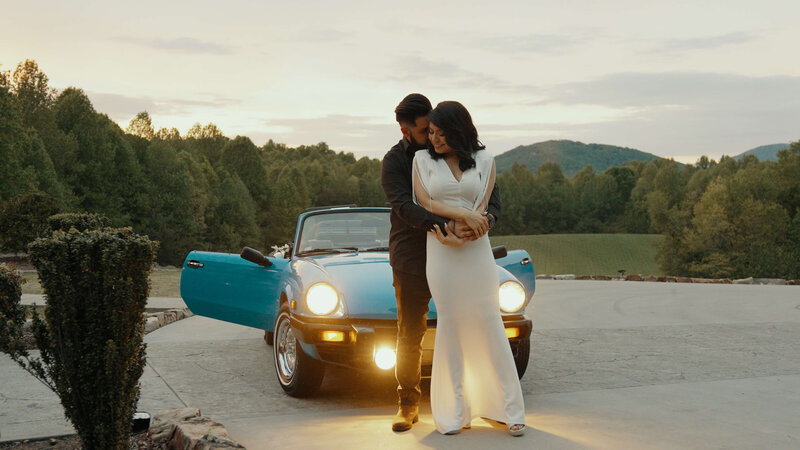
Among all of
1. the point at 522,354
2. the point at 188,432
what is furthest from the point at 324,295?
the point at 522,354

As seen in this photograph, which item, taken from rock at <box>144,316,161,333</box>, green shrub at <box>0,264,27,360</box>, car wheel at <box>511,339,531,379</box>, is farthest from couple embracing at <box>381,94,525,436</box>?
rock at <box>144,316,161,333</box>

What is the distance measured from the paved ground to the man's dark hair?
1.93 meters

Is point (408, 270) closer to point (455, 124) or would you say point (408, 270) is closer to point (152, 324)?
point (455, 124)

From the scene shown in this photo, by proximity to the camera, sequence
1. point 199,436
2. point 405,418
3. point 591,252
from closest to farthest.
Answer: point 199,436 < point 405,418 < point 591,252

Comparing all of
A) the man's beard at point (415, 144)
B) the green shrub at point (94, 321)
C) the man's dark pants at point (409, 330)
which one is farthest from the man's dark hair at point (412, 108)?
the green shrub at point (94, 321)

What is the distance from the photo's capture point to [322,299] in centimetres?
560

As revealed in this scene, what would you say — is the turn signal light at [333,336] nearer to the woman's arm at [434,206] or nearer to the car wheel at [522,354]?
the woman's arm at [434,206]

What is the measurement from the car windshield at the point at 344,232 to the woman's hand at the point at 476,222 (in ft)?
7.71

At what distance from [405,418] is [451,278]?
0.93m

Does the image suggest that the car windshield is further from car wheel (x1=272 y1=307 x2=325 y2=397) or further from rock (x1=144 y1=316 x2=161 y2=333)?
rock (x1=144 y1=316 x2=161 y2=333)

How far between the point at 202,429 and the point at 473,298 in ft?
5.66

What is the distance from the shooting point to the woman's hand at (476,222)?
179 inches

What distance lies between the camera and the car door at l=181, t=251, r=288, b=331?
259 inches

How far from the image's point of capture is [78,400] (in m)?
3.85
